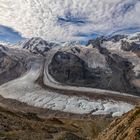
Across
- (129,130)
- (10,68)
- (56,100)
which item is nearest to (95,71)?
(10,68)

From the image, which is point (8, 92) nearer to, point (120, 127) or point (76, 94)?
point (76, 94)

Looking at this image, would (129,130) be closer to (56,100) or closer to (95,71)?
(56,100)

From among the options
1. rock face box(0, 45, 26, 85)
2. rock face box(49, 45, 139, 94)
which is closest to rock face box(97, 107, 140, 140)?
rock face box(49, 45, 139, 94)

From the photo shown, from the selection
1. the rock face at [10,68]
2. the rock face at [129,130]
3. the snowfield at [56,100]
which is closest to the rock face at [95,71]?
the rock face at [10,68]

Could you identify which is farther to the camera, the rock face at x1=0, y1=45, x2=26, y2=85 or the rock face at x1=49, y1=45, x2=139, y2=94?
the rock face at x1=0, y1=45, x2=26, y2=85

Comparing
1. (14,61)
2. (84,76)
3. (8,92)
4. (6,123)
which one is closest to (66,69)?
(84,76)

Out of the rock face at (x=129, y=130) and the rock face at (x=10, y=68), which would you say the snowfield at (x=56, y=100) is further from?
the rock face at (x=129, y=130)

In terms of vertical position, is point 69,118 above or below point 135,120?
below

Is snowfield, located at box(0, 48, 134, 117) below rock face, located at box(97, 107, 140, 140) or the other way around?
below

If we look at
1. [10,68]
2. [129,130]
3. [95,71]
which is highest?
[95,71]

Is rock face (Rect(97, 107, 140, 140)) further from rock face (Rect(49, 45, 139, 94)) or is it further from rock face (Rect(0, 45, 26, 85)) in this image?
rock face (Rect(0, 45, 26, 85))

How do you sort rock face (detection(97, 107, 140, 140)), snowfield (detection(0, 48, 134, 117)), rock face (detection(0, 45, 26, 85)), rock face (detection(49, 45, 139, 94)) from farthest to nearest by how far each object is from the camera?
rock face (detection(0, 45, 26, 85)) < rock face (detection(49, 45, 139, 94)) < snowfield (detection(0, 48, 134, 117)) < rock face (detection(97, 107, 140, 140))
